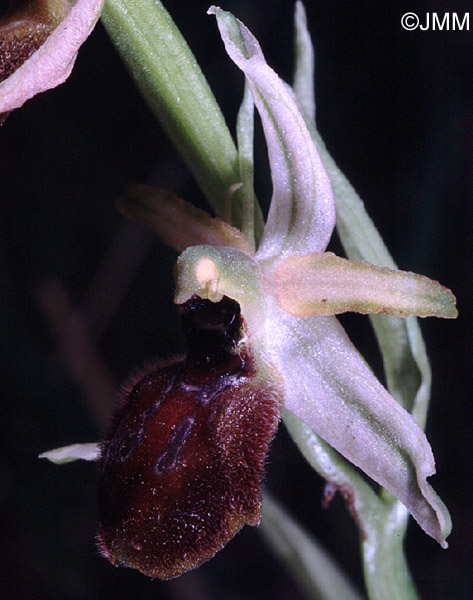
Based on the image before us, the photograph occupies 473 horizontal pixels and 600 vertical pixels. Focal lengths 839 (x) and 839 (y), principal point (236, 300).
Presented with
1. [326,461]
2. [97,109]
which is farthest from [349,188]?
[97,109]

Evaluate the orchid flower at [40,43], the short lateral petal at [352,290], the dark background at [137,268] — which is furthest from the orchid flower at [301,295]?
the dark background at [137,268]

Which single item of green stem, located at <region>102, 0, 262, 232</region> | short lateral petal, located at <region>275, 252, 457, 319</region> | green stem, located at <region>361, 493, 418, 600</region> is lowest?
green stem, located at <region>361, 493, 418, 600</region>

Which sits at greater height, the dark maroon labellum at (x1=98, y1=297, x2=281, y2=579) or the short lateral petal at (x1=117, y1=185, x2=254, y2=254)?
the short lateral petal at (x1=117, y1=185, x2=254, y2=254)

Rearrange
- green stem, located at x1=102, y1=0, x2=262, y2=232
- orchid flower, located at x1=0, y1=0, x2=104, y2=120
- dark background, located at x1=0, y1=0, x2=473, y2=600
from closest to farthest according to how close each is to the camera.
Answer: orchid flower, located at x1=0, y1=0, x2=104, y2=120, green stem, located at x1=102, y1=0, x2=262, y2=232, dark background, located at x1=0, y1=0, x2=473, y2=600

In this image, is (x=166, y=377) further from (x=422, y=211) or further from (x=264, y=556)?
(x=264, y=556)

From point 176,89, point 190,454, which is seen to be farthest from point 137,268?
point 190,454

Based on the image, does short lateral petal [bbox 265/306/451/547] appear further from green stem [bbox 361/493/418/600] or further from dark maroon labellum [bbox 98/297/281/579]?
green stem [bbox 361/493/418/600]

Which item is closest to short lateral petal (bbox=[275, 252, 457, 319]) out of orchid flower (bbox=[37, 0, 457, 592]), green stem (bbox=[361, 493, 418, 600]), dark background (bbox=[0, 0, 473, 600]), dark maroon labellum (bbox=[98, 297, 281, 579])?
orchid flower (bbox=[37, 0, 457, 592])
